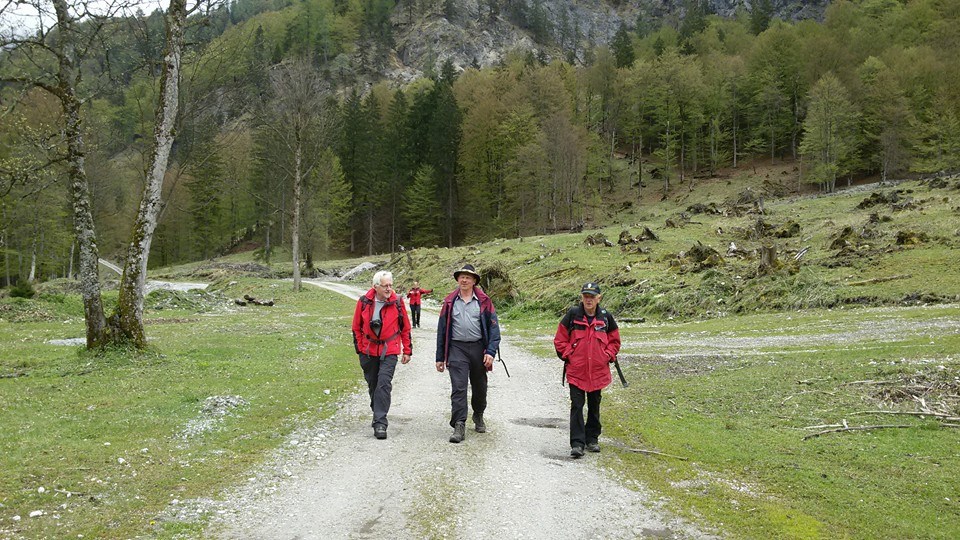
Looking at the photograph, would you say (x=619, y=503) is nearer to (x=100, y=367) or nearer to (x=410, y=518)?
(x=410, y=518)

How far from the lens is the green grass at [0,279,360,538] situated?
19.3 ft

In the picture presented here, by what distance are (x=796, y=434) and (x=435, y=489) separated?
5997 millimetres

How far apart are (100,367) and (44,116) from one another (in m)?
24.9

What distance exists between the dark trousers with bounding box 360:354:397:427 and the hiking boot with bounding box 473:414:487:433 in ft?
4.67

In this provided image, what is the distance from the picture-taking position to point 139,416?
351 inches

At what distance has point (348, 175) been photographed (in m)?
78.1

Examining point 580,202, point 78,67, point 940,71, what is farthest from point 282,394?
point 940,71

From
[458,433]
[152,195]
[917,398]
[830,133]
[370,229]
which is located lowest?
[458,433]

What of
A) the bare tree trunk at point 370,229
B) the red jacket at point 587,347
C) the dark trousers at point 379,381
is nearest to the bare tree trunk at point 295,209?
the dark trousers at point 379,381

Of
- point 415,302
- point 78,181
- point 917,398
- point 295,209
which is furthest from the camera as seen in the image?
point 295,209

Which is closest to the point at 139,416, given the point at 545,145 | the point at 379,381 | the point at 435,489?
the point at 379,381

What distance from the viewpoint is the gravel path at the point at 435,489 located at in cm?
553

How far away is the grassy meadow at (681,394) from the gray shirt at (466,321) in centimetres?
264

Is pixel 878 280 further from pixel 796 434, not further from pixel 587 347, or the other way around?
pixel 587 347
